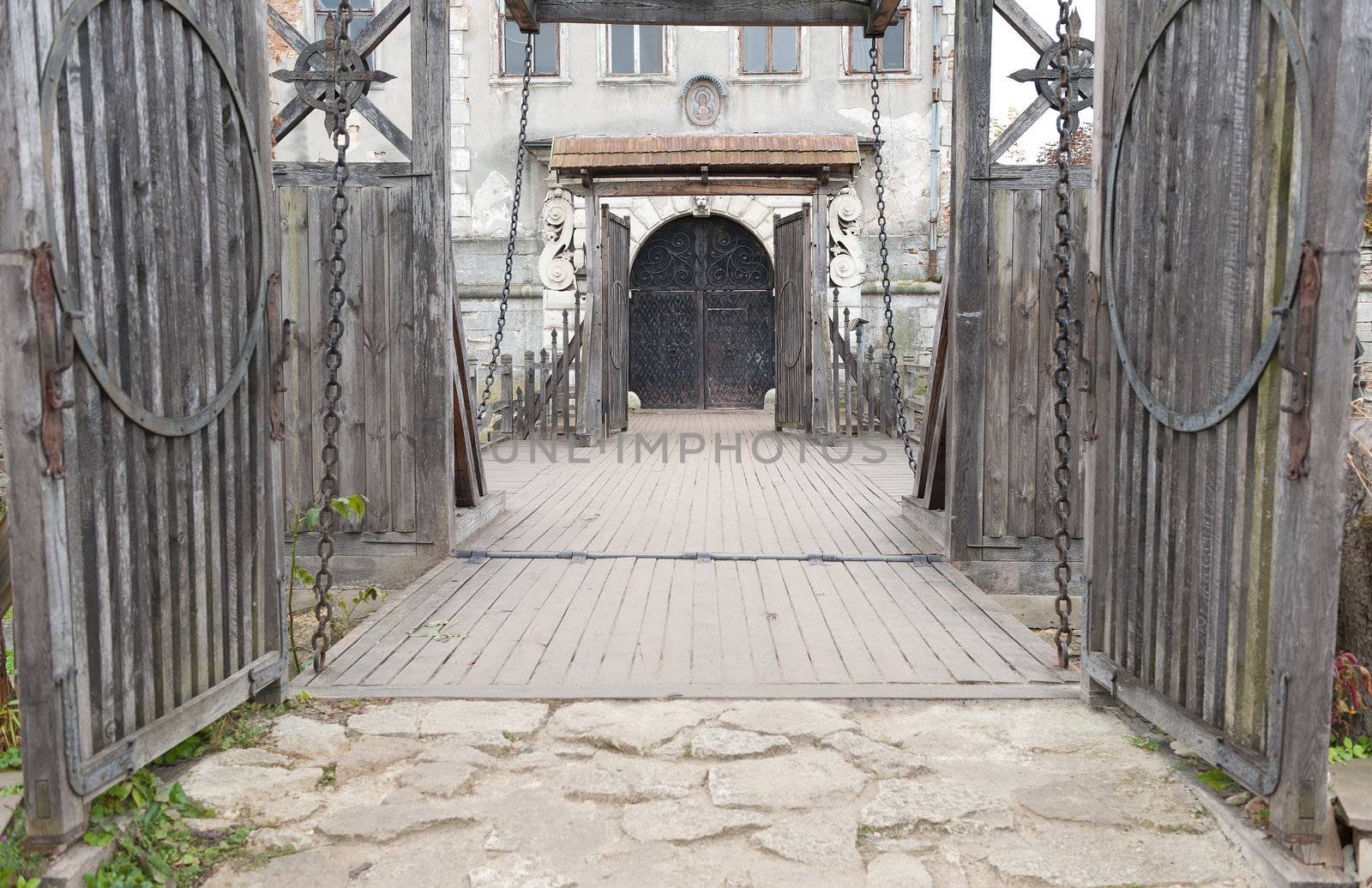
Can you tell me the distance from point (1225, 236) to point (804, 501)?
5.39 metres

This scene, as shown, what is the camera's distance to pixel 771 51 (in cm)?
1789

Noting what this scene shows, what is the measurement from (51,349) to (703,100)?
1655cm

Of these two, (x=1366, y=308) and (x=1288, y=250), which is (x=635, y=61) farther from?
(x=1288, y=250)

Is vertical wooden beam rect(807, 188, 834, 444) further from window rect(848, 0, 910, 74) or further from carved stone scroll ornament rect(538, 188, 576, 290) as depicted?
window rect(848, 0, 910, 74)

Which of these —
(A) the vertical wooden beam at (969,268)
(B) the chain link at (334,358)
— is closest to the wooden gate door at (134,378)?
(B) the chain link at (334,358)

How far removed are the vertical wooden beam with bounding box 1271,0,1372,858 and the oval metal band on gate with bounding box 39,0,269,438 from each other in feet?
8.87

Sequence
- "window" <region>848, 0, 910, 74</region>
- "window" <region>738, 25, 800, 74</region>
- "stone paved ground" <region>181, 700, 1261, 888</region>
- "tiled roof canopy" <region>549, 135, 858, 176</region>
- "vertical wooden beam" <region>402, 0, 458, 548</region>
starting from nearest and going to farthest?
"stone paved ground" <region>181, 700, 1261, 888</region>, "vertical wooden beam" <region>402, 0, 458, 548</region>, "tiled roof canopy" <region>549, 135, 858, 176</region>, "window" <region>848, 0, 910, 74</region>, "window" <region>738, 25, 800, 74</region>

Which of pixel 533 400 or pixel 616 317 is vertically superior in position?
pixel 616 317

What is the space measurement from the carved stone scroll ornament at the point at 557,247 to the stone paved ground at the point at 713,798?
11.9 meters

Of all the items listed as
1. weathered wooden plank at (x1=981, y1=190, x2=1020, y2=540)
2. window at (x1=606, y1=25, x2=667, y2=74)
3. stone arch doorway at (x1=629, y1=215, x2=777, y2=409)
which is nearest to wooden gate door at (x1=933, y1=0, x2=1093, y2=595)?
weathered wooden plank at (x1=981, y1=190, x2=1020, y2=540)

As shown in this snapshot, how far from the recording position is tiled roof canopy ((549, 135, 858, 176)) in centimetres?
1188

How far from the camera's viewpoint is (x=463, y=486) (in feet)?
21.6

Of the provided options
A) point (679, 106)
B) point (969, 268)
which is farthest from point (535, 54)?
point (969, 268)

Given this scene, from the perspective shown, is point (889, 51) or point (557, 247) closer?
point (557, 247)
